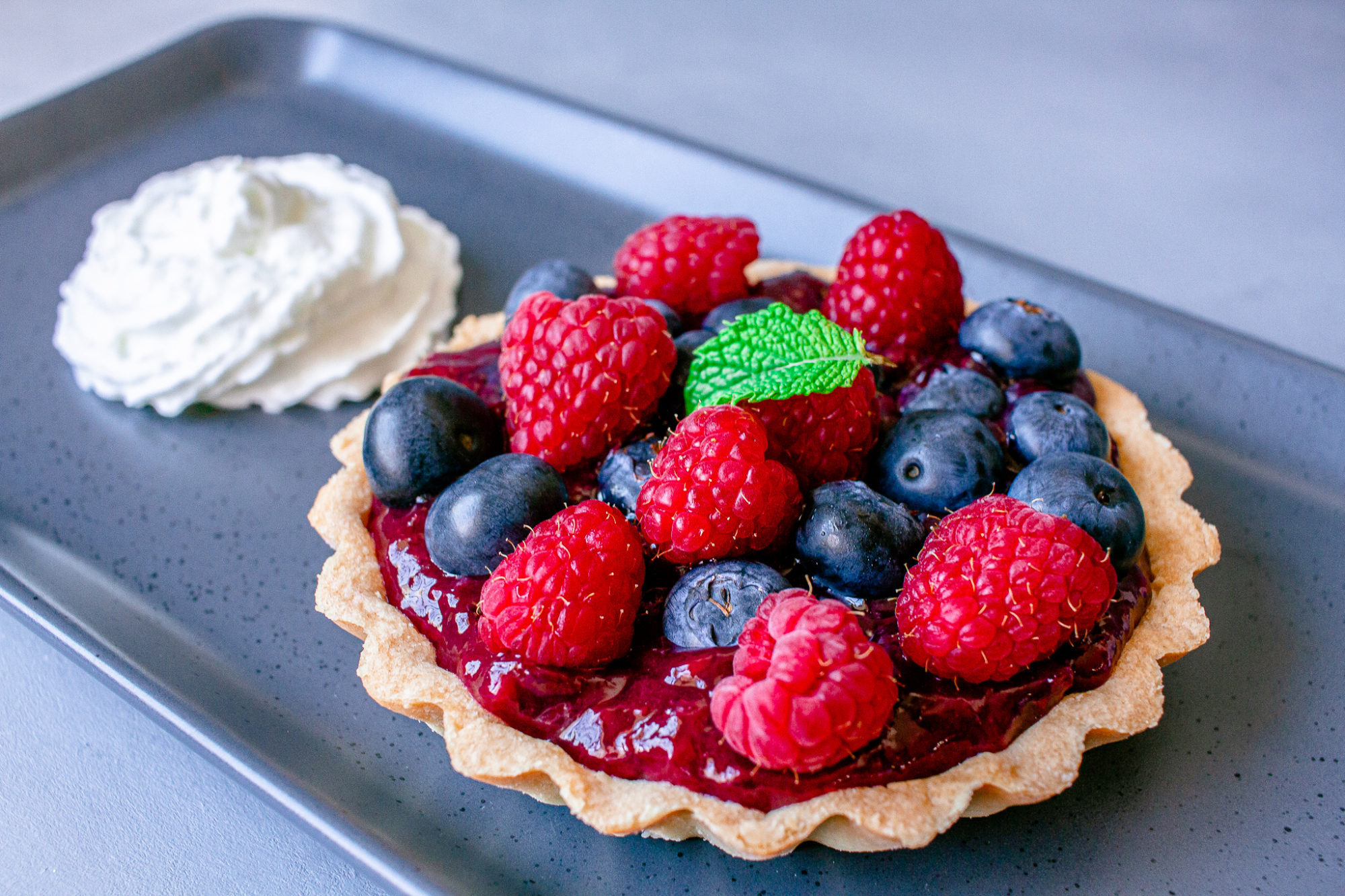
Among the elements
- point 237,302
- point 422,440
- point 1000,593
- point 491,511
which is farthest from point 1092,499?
point 237,302

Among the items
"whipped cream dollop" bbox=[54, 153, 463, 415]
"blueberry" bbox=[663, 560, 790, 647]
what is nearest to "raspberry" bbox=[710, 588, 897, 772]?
"blueberry" bbox=[663, 560, 790, 647]

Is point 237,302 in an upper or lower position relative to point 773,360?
lower

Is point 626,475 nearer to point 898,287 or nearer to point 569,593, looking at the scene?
point 569,593

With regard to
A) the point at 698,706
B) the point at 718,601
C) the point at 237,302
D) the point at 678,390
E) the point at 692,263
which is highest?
the point at 692,263

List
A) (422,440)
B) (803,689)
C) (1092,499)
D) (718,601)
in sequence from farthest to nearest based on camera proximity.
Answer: (422,440), (1092,499), (718,601), (803,689)

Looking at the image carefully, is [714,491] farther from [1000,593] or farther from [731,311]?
[731,311]

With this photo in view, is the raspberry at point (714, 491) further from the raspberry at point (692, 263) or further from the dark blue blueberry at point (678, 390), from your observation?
the raspberry at point (692, 263)

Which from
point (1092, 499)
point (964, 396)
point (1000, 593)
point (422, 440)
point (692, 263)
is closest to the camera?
point (1000, 593)

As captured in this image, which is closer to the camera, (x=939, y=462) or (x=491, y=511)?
(x=491, y=511)

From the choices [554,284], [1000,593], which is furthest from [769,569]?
[554,284]

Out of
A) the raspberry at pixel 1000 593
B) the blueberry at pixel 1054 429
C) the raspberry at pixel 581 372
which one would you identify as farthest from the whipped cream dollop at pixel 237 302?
the raspberry at pixel 1000 593
